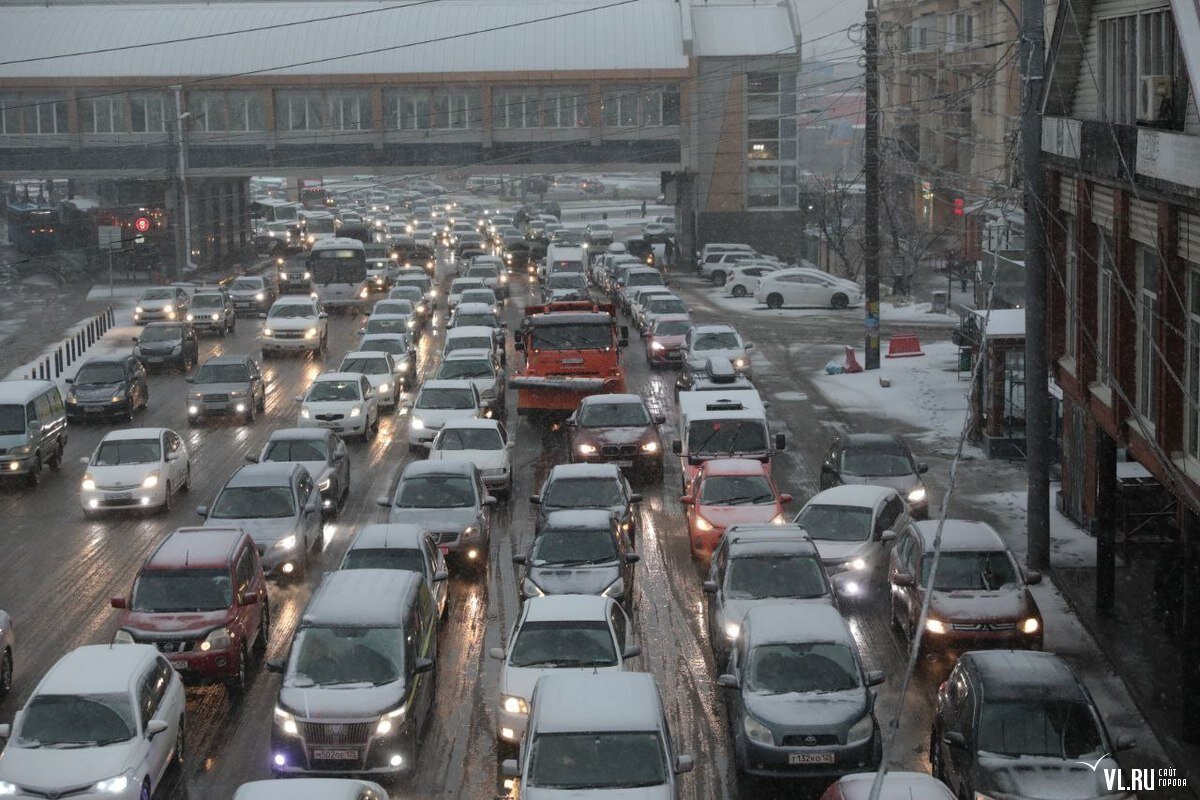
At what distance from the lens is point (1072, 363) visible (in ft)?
78.8

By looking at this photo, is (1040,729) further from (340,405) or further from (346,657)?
(340,405)

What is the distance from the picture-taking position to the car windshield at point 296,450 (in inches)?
1122

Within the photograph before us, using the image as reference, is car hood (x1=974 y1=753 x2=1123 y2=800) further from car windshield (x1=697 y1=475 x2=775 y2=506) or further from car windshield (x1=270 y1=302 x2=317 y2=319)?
car windshield (x1=270 y1=302 x2=317 y2=319)

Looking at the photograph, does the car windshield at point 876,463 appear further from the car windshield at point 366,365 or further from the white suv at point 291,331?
the white suv at point 291,331

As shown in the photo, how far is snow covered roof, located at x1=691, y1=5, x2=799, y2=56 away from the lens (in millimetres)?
84562

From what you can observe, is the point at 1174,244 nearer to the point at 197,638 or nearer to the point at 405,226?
the point at 197,638

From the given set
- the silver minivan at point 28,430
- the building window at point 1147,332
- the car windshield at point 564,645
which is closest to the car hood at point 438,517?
the car windshield at point 564,645

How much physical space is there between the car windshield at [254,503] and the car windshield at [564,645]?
8.30m

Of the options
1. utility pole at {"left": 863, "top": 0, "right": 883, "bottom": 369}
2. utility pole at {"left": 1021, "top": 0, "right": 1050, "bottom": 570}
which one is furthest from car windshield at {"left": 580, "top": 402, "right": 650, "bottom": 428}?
utility pole at {"left": 863, "top": 0, "right": 883, "bottom": 369}

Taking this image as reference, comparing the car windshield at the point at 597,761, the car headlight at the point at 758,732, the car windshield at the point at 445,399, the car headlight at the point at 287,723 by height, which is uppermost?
the car windshield at the point at 445,399

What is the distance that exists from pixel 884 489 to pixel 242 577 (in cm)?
996

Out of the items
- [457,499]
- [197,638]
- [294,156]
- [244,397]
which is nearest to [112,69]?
[294,156]

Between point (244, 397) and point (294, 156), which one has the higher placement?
point (294, 156)

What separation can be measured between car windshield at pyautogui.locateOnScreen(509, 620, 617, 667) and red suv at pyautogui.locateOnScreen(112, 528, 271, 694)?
3.79 metres
